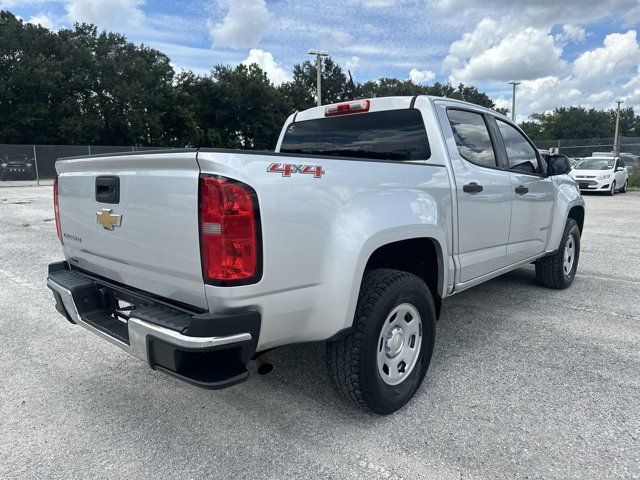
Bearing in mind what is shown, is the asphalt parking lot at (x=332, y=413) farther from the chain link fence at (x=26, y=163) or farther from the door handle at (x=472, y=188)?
the chain link fence at (x=26, y=163)

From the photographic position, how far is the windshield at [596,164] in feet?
66.1

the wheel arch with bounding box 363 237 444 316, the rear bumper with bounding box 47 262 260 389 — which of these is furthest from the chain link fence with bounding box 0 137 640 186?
the rear bumper with bounding box 47 262 260 389

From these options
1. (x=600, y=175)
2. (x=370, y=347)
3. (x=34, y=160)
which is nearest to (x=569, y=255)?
(x=370, y=347)

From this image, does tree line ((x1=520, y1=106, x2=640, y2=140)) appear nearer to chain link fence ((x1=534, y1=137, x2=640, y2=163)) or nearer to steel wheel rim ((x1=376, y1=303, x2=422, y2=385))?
chain link fence ((x1=534, y1=137, x2=640, y2=163))

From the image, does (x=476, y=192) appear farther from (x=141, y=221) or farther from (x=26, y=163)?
(x=26, y=163)

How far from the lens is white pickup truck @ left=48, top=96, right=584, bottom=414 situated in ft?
7.25

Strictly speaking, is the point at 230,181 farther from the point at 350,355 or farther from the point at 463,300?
the point at 463,300

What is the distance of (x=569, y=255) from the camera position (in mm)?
5781

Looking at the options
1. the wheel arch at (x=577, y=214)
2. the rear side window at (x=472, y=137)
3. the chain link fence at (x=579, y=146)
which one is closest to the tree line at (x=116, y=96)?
the chain link fence at (x=579, y=146)

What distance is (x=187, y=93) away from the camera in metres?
42.6

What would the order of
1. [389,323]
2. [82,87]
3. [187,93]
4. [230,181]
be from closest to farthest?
1. [230,181]
2. [389,323]
3. [82,87]
4. [187,93]

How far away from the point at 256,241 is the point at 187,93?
43.8 meters

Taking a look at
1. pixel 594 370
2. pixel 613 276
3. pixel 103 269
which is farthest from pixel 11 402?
pixel 613 276

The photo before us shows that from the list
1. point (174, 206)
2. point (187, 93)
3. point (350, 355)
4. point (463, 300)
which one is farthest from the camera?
point (187, 93)
